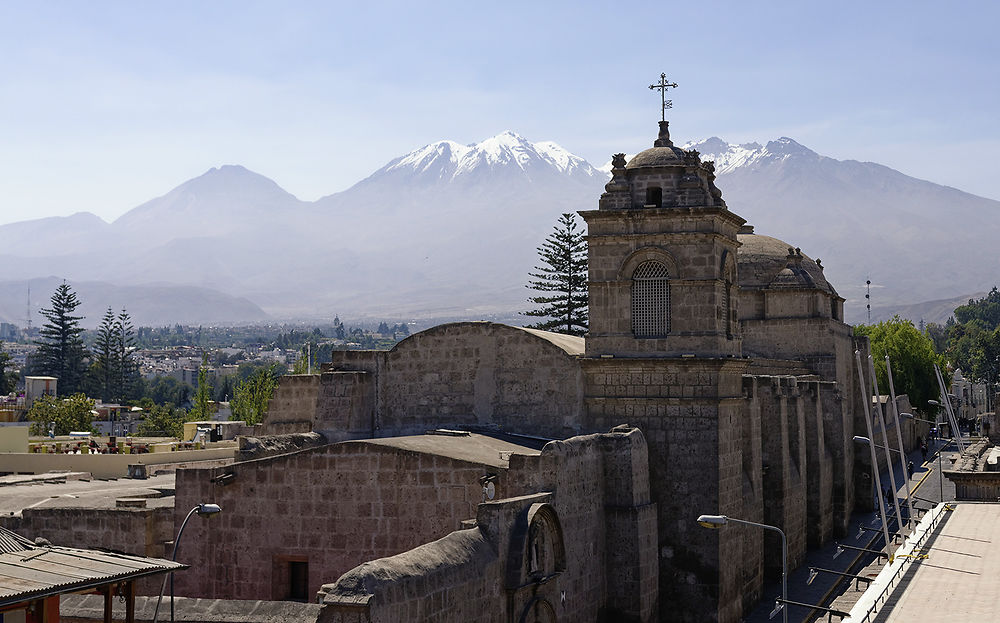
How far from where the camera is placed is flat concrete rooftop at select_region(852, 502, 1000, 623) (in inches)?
868

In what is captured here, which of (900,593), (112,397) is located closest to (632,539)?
(900,593)

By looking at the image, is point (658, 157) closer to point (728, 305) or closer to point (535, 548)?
point (728, 305)

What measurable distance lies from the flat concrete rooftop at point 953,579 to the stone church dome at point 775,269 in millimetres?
13106

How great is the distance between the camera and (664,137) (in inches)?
1250

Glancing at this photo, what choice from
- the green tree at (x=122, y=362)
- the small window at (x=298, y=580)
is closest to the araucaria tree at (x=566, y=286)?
the small window at (x=298, y=580)

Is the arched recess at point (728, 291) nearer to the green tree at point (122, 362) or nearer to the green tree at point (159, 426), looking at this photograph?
the green tree at point (159, 426)

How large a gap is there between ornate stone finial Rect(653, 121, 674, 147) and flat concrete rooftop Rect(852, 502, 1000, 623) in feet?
39.3

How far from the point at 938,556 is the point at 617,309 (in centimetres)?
974

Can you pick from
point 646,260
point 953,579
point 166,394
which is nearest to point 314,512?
point 646,260

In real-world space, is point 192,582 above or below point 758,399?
below

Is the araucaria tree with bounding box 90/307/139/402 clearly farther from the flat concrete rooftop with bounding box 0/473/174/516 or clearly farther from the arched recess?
the arched recess

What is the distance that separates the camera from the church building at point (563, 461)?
2264cm

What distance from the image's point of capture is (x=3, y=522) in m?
25.2

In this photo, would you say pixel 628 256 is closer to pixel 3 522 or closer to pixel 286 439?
pixel 286 439
